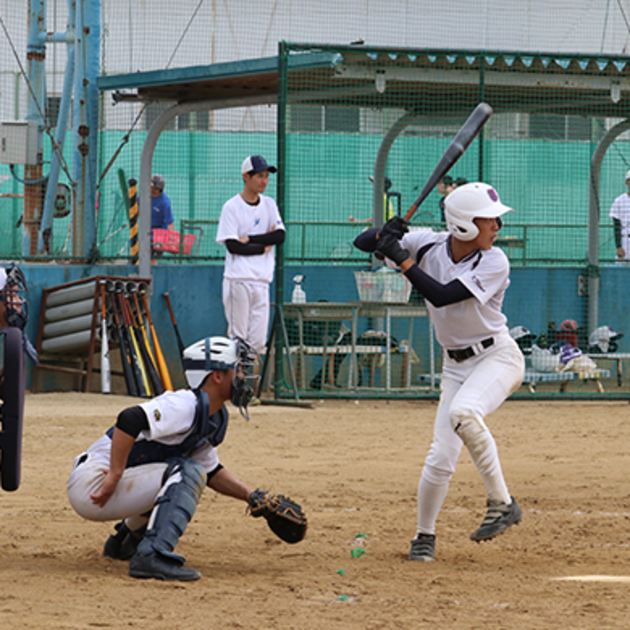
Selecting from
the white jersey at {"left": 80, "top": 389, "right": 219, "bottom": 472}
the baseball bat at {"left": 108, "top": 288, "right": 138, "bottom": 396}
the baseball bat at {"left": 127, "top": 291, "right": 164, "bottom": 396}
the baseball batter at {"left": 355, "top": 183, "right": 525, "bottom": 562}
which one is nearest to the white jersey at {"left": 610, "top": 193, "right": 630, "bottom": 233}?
the baseball bat at {"left": 127, "top": 291, "right": 164, "bottom": 396}

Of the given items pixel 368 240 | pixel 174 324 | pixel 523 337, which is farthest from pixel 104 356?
pixel 368 240

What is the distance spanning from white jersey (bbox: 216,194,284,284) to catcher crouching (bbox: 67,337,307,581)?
5.25 metres

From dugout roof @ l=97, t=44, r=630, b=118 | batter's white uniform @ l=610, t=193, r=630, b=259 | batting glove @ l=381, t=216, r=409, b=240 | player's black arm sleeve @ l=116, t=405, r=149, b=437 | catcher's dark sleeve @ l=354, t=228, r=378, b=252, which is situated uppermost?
dugout roof @ l=97, t=44, r=630, b=118

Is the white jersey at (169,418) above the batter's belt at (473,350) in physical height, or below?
below

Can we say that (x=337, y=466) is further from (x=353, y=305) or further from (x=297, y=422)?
(x=353, y=305)

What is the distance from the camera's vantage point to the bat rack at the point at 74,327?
34.8ft

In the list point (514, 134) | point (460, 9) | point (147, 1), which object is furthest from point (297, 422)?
point (460, 9)

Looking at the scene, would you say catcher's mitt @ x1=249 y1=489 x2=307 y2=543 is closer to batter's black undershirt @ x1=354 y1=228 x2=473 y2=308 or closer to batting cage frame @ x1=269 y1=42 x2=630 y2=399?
batter's black undershirt @ x1=354 y1=228 x2=473 y2=308

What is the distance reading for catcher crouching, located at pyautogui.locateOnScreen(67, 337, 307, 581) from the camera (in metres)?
4.27

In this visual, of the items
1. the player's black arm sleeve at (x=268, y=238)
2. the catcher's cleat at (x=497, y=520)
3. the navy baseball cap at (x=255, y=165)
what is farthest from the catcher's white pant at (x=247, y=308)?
the catcher's cleat at (x=497, y=520)

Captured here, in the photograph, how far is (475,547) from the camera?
16.9 ft

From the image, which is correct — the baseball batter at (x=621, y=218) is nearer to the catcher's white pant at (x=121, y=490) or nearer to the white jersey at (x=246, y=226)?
the white jersey at (x=246, y=226)

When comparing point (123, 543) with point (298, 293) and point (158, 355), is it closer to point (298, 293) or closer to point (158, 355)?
point (158, 355)

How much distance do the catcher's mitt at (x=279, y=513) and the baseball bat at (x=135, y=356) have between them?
5982mm
